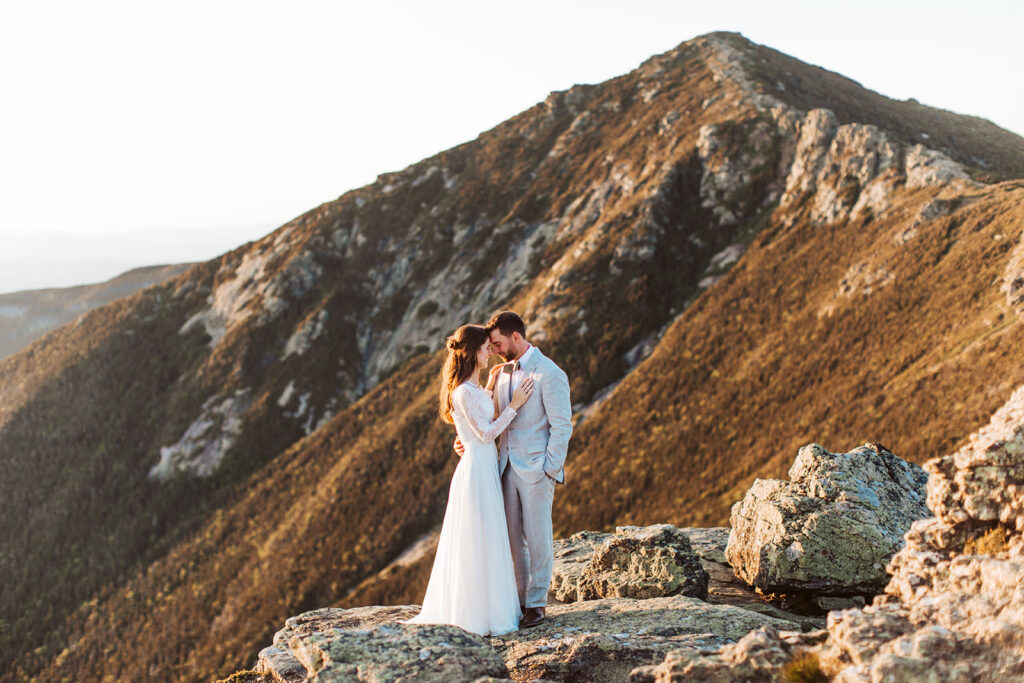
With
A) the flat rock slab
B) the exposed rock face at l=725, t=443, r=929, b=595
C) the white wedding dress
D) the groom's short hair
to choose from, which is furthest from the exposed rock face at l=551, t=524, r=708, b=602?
the groom's short hair

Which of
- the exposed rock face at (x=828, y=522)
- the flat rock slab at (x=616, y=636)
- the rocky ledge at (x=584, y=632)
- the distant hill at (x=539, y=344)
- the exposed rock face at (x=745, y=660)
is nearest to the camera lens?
the exposed rock face at (x=745, y=660)

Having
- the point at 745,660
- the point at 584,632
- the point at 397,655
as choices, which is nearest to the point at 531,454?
the point at 584,632

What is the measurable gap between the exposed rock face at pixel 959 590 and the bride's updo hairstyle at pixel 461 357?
5.93 metres

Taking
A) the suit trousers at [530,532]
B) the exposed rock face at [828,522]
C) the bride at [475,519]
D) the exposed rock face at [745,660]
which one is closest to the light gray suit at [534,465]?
the suit trousers at [530,532]

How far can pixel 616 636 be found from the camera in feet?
29.4

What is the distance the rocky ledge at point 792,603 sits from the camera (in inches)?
215

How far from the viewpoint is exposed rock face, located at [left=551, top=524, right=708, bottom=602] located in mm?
11789

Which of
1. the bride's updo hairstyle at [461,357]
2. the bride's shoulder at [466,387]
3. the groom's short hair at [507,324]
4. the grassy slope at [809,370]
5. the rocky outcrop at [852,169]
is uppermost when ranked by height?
the rocky outcrop at [852,169]

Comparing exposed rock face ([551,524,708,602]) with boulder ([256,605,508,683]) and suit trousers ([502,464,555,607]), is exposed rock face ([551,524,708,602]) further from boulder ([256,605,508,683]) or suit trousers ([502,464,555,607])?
Result: boulder ([256,605,508,683])

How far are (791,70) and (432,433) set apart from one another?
306 ft

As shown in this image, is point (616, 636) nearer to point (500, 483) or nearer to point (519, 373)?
point (500, 483)

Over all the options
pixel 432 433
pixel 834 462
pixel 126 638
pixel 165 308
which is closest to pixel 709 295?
pixel 432 433

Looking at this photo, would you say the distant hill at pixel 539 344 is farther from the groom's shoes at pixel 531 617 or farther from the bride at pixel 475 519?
the bride at pixel 475 519

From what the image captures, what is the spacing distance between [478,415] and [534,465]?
1.19 meters
